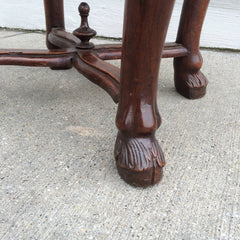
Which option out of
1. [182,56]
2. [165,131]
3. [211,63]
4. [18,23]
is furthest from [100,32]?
[165,131]

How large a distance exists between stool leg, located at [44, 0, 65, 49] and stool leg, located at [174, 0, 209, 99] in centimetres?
41

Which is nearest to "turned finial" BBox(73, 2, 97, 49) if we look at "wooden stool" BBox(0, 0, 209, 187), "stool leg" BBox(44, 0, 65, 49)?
"wooden stool" BBox(0, 0, 209, 187)

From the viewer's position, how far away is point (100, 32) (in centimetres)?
162

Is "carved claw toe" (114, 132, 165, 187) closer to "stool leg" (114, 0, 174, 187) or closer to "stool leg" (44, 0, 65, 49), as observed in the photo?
"stool leg" (114, 0, 174, 187)

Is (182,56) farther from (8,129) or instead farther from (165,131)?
(8,129)

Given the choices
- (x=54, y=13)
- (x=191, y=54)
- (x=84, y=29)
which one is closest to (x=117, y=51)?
(x=84, y=29)

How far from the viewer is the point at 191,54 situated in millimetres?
898

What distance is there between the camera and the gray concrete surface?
0.49 m

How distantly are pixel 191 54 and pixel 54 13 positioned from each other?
1.56ft

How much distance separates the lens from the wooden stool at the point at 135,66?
46 centimetres

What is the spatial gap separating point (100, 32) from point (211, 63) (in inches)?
24.4

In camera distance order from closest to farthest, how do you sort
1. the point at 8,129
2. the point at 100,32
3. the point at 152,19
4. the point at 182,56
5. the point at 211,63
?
the point at 152,19 < the point at 8,129 < the point at 182,56 < the point at 211,63 < the point at 100,32

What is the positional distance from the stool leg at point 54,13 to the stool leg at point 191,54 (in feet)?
1.35

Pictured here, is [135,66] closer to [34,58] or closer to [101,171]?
[101,171]
